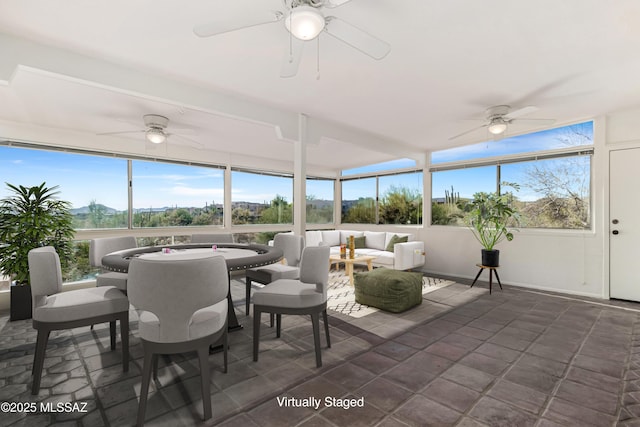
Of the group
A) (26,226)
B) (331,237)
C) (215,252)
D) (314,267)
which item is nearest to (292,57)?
(314,267)

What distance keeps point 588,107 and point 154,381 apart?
552 cm

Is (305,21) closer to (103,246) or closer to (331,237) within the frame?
(103,246)

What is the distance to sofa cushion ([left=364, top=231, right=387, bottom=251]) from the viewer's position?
644 cm

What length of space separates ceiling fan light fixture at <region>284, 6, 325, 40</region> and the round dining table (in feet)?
5.36

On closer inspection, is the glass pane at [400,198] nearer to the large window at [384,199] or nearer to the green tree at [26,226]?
the large window at [384,199]

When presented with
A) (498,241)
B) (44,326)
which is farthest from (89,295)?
(498,241)

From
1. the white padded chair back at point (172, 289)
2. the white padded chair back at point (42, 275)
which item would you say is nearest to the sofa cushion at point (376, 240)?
the white padded chair back at point (172, 289)

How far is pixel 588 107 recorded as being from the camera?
380 cm

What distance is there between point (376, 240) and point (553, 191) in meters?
3.21

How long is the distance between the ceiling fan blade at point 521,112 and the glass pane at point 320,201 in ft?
16.4

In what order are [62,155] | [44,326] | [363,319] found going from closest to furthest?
[44,326], [363,319], [62,155]

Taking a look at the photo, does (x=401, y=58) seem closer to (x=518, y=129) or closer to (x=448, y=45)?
(x=448, y=45)

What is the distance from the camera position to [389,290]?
3578mm

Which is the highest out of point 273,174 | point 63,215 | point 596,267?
point 273,174
